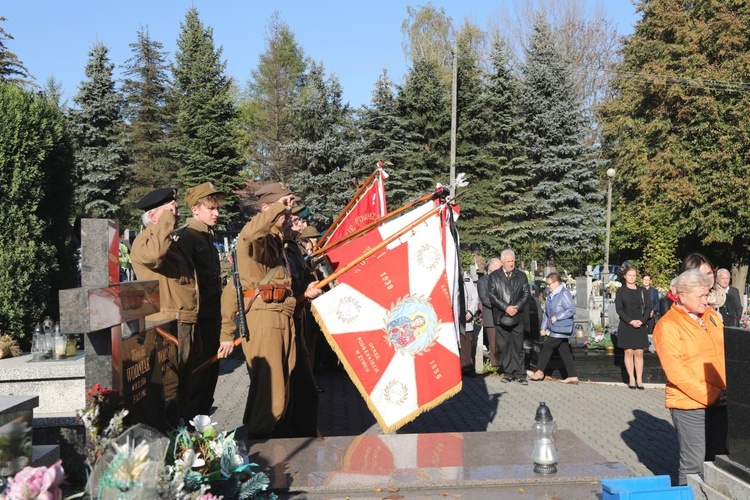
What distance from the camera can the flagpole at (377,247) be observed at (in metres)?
6.88

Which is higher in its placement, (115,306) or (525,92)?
(525,92)

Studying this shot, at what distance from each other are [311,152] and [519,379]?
74.3ft

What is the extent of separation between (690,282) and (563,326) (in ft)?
22.8

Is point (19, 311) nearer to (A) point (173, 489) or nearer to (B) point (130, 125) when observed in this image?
(A) point (173, 489)

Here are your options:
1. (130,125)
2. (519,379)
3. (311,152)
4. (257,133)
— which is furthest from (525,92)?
(519,379)

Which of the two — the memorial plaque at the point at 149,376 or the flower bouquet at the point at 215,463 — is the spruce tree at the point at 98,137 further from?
the flower bouquet at the point at 215,463

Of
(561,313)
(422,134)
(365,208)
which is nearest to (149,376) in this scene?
(365,208)

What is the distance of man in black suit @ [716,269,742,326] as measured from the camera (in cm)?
1163

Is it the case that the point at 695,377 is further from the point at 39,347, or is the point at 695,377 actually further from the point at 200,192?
the point at 39,347

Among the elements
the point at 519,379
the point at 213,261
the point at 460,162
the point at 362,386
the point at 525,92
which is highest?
the point at 525,92

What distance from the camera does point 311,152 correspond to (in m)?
33.8

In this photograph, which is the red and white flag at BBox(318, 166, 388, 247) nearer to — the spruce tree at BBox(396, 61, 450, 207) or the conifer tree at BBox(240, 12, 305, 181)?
the spruce tree at BBox(396, 61, 450, 207)

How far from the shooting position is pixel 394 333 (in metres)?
6.88

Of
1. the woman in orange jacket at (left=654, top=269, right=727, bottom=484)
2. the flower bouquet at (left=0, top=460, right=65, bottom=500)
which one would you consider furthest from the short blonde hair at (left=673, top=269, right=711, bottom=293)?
the flower bouquet at (left=0, top=460, right=65, bottom=500)
